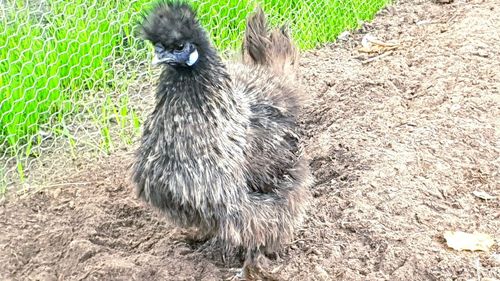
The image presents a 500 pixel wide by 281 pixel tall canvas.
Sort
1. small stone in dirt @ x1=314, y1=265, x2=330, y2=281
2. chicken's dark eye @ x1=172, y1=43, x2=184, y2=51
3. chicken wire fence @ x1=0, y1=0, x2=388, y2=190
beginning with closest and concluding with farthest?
1. chicken's dark eye @ x1=172, y1=43, x2=184, y2=51
2. small stone in dirt @ x1=314, y1=265, x2=330, y2=281
3. chicken wire fence @ x1=0, y1=0, x2=388, y2=190

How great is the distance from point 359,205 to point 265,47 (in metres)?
1.12

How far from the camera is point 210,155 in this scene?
2658 mm

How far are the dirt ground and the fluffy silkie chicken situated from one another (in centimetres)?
25

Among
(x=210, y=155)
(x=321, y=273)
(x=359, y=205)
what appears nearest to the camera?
(x=210, y=155)

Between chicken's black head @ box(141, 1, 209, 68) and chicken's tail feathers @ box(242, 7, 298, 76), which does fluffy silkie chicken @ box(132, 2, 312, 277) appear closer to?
chicken's black head @ box(141, 1, 209, 68)

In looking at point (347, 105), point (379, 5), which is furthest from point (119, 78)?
point (379, 5)

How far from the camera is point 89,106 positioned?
156 inches

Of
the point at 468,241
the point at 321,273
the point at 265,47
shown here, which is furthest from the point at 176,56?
the point at 468,241

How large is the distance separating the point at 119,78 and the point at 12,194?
44.1 inches

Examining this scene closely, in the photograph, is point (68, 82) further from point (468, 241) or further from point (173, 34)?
point (468, 241)

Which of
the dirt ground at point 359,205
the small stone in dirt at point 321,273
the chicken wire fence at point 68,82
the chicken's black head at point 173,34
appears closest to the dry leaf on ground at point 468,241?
the dirt ground at point 359,205

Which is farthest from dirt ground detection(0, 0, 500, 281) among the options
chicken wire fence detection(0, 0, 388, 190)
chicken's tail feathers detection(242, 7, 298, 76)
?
chicken's tail feathers detection(242, 7, 298, 76)

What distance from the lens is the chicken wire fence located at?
3600mm

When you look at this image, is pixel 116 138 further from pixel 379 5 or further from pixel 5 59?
pixel 379 5
